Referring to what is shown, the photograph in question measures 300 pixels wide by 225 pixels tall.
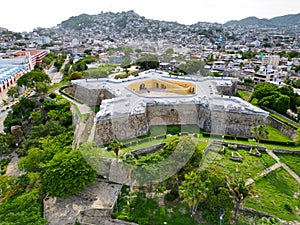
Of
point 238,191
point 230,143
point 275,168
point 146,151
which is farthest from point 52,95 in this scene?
point 275,168

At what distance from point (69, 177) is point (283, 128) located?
2802 centimetres

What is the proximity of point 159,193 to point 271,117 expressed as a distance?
22444 millimetres

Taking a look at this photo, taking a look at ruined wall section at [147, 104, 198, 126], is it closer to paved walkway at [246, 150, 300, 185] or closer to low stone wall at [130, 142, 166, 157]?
low stone wall at [130, 142, 166, 157]

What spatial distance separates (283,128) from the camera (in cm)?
3064

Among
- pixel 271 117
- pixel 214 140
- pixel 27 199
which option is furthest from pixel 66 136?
pixel 271 117

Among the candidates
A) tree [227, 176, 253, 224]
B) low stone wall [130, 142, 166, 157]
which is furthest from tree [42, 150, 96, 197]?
tree [227, 176, 253, 224]

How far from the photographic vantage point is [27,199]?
1836 centimetres

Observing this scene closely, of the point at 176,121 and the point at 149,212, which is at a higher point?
the point at 176,121

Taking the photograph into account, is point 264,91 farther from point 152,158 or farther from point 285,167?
point 152,158

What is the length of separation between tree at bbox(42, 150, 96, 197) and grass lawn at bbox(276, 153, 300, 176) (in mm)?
19580

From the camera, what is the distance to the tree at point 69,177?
63.9 ft

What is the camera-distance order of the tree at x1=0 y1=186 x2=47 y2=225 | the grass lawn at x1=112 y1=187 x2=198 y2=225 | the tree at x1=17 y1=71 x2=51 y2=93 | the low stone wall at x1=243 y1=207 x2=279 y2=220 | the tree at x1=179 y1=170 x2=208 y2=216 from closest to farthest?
1. the tree at x1=0 y1=186 x2=47 y2=225
2. the tree at x1=179 y1=170 x2=208 y2=216
3. the low stone wall at x1=243 y1=207 x2=279 y2=220
4. the grass lawn at x1=112 y1=187 x2=198 y2=225
5. the tree at x1=17 y1=71 x2=51 y2=93

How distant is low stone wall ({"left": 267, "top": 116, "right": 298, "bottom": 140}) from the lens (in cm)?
2891

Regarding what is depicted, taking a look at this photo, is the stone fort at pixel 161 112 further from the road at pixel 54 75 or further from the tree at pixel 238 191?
the road at pixel 54 75
